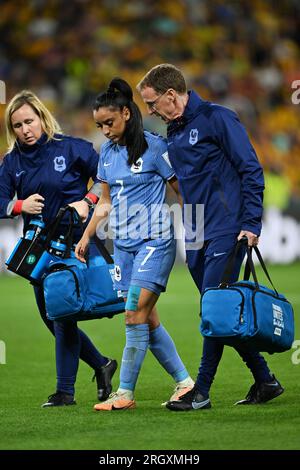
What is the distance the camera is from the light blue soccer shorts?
629cm

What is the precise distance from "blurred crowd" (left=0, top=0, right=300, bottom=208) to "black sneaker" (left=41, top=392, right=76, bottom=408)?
42.9 ft

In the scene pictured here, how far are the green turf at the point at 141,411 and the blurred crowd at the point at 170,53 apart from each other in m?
9.51

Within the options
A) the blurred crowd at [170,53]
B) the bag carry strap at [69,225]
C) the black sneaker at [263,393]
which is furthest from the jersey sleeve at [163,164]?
the blurred crowd at [170,53]

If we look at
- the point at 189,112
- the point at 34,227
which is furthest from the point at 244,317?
the point at 34,227

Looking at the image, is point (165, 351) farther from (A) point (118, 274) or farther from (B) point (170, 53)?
(B) point (170, 53)

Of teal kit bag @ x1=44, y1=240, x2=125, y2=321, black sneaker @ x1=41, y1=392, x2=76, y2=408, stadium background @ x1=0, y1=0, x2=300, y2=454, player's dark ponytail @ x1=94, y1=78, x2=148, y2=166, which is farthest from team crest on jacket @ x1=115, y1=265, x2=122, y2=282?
stadium background @ x1=0, y1=0, x2=300, y2=454

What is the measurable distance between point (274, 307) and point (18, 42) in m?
16.7

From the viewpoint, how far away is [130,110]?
253 inches

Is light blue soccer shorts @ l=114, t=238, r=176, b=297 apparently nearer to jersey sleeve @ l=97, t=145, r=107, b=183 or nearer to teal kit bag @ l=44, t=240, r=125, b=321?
teal kit bag @ l=44, t=240, r=125, b=321

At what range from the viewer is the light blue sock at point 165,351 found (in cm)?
673

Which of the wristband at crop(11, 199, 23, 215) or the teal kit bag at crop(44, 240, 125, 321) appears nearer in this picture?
the teal kit bag at crop(44, 240, 125, 321)

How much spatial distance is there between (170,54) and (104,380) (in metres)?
15.3

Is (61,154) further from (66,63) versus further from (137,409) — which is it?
(66,63)

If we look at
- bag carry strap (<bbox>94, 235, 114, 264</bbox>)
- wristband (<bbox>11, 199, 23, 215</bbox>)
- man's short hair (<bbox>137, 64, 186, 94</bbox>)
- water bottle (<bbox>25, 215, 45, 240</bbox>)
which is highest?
man's short hair (<bbox>137, 64, 186, 94</bbox>)
